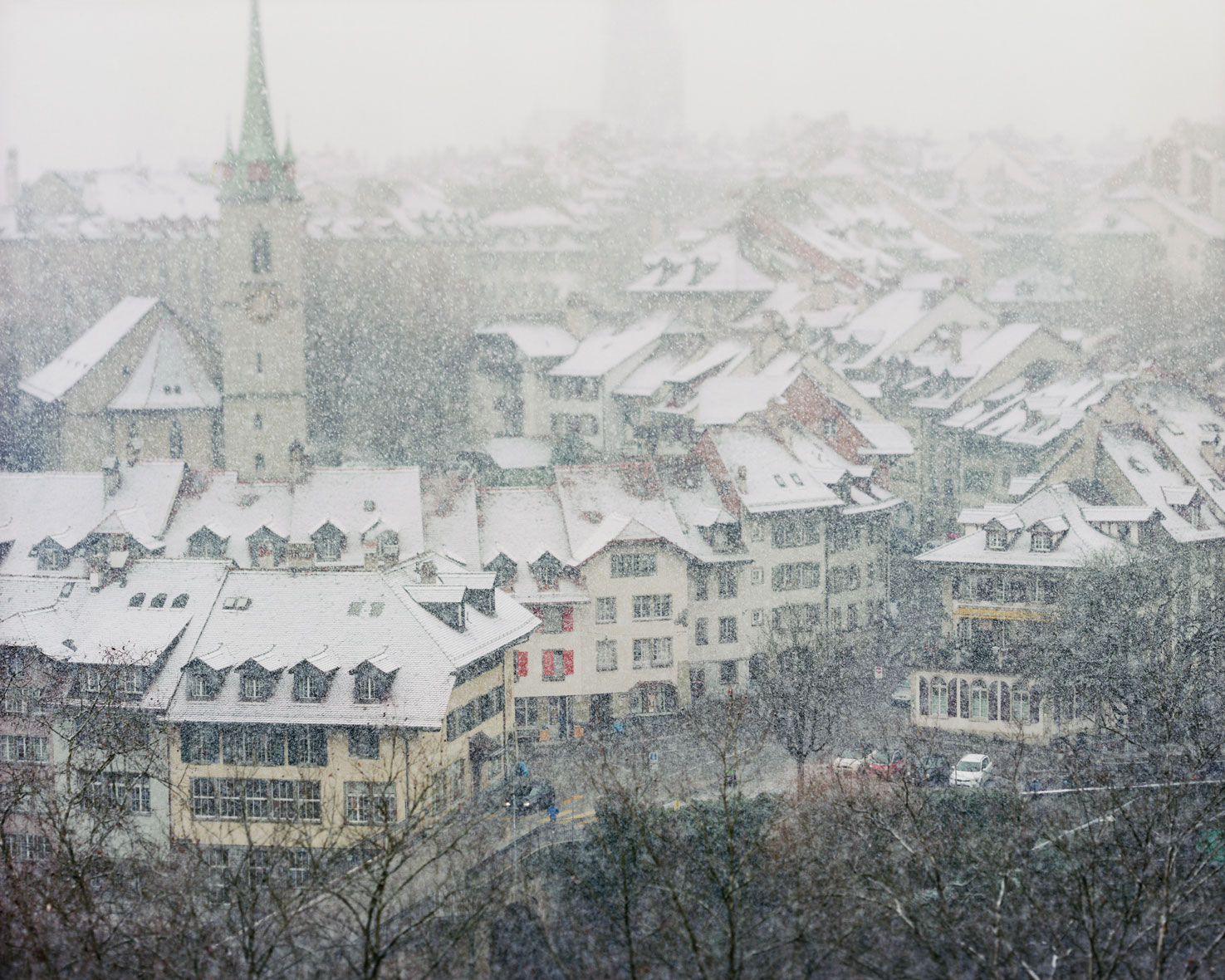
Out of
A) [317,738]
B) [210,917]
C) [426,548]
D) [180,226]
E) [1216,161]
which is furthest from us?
[1216,161]

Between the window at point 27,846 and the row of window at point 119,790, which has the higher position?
the row of window at point 119,790

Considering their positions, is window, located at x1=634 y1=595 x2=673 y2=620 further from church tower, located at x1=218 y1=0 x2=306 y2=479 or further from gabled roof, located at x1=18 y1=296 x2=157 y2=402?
gabled roof, located at x1=18 y1=296 x2=157 y2=402

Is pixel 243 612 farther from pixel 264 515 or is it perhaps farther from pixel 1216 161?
pixel 1216 161

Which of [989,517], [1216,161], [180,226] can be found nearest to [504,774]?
[989,517]

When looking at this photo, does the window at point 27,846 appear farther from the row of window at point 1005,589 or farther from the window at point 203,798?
the row of window at point 1005,589

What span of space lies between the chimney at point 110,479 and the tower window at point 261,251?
10103 mm

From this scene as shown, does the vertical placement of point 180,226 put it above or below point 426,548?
above

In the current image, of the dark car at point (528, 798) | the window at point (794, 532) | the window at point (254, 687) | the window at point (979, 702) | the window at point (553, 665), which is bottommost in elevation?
the dark car at point (528, 798)

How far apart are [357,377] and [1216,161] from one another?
116ft

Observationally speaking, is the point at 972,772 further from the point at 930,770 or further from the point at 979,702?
the point at 979,702

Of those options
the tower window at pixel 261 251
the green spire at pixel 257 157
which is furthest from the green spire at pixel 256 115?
the tower window at pixel 261 251

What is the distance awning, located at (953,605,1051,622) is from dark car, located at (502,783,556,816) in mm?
10293

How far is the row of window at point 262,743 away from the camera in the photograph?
2594 centimetres

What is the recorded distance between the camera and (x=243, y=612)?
2794cm
